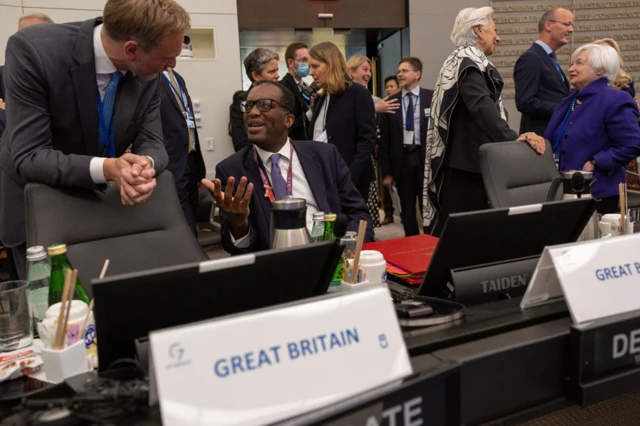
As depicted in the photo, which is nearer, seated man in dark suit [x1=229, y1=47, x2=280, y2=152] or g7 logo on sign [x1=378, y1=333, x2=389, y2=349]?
g7 logo on sign [x1=378, y1=333, x2=389, y2=349]

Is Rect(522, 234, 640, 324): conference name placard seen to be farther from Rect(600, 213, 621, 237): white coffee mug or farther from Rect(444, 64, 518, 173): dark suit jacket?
Rect(444, 64, 518, 173): dark suit jacket

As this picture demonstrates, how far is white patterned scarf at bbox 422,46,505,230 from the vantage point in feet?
8.66

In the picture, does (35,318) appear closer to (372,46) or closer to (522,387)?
(522,387)

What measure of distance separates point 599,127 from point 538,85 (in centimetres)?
89

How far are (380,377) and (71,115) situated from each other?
124 cm

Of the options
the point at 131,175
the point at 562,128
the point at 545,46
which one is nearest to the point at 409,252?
the point at 131,175

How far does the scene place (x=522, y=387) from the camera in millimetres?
732

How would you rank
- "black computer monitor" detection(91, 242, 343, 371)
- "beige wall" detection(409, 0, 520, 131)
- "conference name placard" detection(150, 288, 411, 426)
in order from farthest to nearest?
"beige wall" detection(409, 0, 520, 131), "black computer monitor" detection(91, 242, 343, 371), "conference name placard" detection(150, 288, 411, 426)

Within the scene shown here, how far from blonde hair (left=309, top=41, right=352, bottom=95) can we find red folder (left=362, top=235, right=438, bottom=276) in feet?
6.05

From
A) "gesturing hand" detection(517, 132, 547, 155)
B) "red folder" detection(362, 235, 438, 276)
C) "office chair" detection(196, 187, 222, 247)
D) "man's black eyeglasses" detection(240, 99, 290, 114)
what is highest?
"man's black eyeglasses" detection(240, 99, 290, 114)

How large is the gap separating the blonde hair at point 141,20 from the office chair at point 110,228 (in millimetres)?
375

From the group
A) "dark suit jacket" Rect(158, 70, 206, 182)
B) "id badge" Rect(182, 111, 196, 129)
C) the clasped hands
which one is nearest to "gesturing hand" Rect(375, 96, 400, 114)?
"id badge" Rect(182, 111, 196, 129)

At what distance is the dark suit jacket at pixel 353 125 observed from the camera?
3.35 meters

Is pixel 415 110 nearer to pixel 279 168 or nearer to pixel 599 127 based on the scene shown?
pixel 599 127
